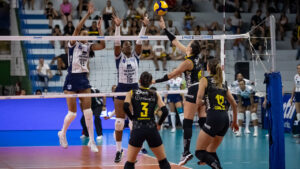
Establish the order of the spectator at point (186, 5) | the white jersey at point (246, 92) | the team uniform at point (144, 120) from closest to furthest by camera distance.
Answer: the team uniform at point (144, 120)
the white jersey at point (246, 92)
the spectator at point (186, 5)

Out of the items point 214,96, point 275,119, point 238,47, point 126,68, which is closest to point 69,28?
point 238,47

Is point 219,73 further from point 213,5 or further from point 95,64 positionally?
point 213,5

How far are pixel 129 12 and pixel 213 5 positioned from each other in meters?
4.89

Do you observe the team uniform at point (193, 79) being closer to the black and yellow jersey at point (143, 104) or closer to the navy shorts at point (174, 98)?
the black and yellow jersey at point (143, 104)

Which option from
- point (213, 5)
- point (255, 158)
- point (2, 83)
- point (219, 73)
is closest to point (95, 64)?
point (2, 83)

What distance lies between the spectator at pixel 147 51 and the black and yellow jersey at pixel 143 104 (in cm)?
1234

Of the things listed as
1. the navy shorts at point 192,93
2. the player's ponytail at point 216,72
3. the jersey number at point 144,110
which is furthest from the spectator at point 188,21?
the jersey number at point 144,110

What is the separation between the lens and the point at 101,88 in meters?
19.4

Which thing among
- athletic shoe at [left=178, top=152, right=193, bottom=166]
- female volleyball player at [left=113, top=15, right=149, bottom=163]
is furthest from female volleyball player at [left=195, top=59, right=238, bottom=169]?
female volleyball player at [left=113, top=15, right=149, bottom=163]

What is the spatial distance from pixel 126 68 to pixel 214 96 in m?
2.60

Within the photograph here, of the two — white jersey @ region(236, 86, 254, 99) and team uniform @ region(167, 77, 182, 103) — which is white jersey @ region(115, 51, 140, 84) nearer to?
white jersey @ region(236, 86, 254, 99)

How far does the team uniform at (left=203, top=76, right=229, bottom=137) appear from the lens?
7.70m

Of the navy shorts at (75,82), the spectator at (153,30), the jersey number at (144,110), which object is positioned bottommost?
the jersey number at (144,110)

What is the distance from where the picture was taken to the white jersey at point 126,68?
9883 millimetres
